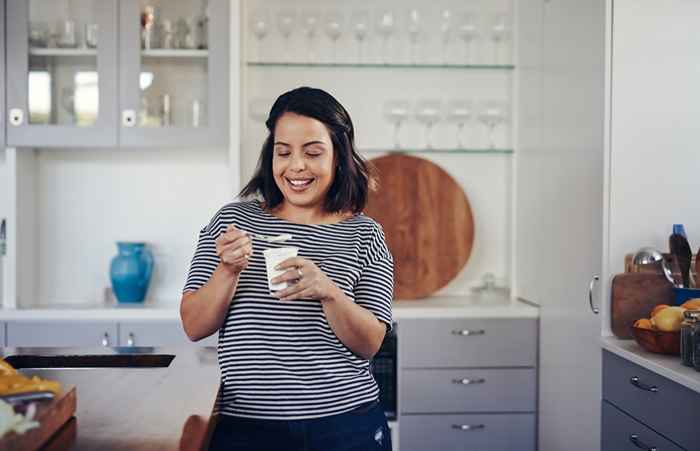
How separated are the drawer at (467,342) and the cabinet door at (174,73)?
41.7 inches

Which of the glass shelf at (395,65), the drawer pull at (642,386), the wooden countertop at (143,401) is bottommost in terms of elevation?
the drawer pull at (642,386)

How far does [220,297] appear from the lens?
1.53 meters

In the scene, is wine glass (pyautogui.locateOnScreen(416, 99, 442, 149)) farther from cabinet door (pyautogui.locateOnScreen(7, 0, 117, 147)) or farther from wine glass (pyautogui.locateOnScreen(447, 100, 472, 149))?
cabinet door (pyautogui.locateOnScreen(7, 0, 117, 147))

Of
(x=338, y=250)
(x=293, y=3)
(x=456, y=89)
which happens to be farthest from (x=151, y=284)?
(x=338, y=250)

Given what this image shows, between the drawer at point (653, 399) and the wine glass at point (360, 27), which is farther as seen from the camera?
the wine glass at point (360, 27)

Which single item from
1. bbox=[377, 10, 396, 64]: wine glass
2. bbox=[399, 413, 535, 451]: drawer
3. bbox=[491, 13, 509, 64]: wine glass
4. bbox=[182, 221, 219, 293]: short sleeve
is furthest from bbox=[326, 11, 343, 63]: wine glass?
bbox=[182, 221, 219, 293]: short sleeve

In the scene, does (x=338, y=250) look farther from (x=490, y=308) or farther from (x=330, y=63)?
(x=330, y=63)

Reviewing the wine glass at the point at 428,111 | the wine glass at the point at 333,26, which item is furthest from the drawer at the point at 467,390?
the wine glass at the point at 333,26

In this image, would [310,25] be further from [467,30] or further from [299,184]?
[299,184]

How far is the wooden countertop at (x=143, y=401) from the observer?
1137 mm

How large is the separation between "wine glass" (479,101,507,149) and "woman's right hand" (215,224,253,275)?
2116 millimetres

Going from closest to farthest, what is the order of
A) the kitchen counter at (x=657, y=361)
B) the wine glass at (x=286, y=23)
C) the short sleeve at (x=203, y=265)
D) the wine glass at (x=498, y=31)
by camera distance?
the short sleeve at (x=203, y=265)
the kitchen counter at (x=657, y=361)
the wine glass at (x=286, y=23)
the wine glass at (x=498, y=31)

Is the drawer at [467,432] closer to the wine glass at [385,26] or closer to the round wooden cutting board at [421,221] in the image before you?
the round wooden cutting board at [421,221]

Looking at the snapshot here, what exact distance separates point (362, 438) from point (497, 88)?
2337 millimetres
